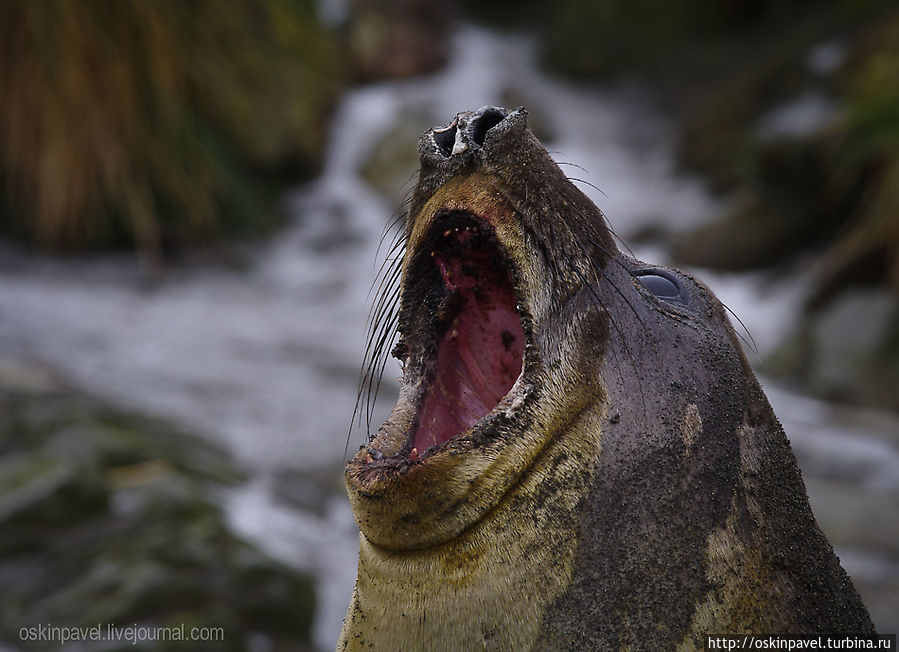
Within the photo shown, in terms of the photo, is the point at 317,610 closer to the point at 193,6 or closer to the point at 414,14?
the point at 193,6

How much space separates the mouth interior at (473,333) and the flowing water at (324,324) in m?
2.32

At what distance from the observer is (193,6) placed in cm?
984

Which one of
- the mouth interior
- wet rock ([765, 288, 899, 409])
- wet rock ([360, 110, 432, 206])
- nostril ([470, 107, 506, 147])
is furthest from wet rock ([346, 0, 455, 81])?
nostril ([470, 107, 506, 147])

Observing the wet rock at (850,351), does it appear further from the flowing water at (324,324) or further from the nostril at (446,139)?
the nostril at (446,139)

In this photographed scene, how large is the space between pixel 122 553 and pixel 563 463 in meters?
2.89

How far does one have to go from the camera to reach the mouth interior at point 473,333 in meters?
2.17

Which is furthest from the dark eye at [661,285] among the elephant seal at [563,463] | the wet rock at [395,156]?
Answer: the wet rock at [395,156]

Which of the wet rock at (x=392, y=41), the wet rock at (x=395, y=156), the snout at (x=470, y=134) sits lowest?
the snout at (x=470, y=134)

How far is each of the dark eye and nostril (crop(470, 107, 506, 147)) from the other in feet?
1.61

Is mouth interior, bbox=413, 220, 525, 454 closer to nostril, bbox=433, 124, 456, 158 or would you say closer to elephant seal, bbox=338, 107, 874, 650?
elephant seal, bbox=338, 107, 874, 650

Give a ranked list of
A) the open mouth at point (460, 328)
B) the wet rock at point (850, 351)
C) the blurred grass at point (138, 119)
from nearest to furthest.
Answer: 1. the open mouth at point (460, 328)
2. the wet rock at point (850, 351)
3. the blurred grass at point (138, 119)

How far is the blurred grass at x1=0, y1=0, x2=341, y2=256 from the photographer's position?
887 centimetres

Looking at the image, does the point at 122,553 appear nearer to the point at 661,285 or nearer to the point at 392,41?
the point at 661,285

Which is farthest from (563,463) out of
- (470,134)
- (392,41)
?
(392,41)
